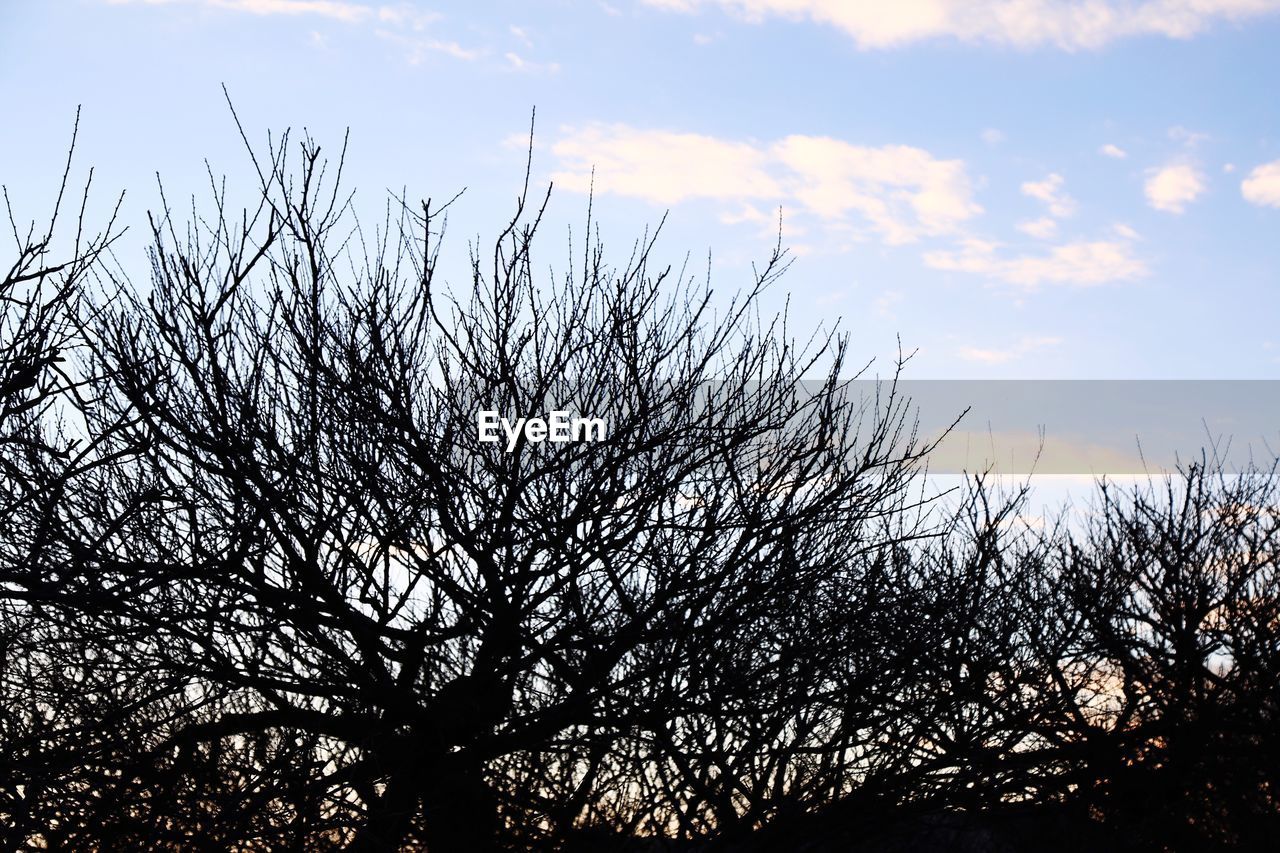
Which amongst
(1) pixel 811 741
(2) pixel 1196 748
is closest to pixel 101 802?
(1) pixel 811 741

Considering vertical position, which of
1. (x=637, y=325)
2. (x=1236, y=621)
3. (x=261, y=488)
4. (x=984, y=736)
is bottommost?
(x=984, y=736)

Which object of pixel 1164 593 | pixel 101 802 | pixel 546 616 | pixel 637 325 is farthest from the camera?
pixel 1164 593

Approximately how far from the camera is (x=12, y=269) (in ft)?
12.5

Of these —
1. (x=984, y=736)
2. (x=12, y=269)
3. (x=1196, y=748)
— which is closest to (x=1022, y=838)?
(x=1196, y=748)

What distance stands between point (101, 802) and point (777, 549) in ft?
12.7

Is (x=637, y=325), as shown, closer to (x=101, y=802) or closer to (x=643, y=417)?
(x=643, y=417)

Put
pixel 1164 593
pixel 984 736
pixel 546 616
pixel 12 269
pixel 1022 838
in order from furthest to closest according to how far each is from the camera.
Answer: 1. pixel 1164 593
2. pixel 1022 838
3. pixel 984 736
4. pixel 546 616
5. pixel 12 269

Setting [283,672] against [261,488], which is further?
[283,672]

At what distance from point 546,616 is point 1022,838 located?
10645mm

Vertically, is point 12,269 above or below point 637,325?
below

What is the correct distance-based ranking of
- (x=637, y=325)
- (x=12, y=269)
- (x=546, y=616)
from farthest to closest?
(x=637, y=325) → (x=546, y=616) → (x=12, y=269)

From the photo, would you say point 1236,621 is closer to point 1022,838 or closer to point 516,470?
point 1022,838

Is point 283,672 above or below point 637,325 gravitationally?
below

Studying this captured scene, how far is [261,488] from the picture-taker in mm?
5730
